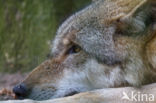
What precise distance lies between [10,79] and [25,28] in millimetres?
1333

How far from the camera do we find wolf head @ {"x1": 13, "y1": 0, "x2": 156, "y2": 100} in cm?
327

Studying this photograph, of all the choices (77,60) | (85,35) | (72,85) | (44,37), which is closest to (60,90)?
(72,85)

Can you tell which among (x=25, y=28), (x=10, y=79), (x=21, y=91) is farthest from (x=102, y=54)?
(x=25, y=28)

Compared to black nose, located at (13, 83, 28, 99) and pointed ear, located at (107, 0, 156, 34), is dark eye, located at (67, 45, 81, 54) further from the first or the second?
black nose, located at (13, 83, 28, 99)

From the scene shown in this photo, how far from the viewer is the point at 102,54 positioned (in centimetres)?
336

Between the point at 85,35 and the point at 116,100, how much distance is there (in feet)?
2.95

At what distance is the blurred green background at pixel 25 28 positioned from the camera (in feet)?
25.2

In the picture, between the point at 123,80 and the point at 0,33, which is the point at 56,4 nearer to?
the point at 0,33

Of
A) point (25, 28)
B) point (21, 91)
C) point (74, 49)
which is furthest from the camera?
point (25, 28)

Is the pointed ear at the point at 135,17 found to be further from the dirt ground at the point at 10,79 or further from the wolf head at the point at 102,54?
the dirt ground at the point at 10,79

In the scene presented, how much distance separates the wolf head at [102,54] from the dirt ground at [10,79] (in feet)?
10.5

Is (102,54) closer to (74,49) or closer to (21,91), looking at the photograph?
(74,49)

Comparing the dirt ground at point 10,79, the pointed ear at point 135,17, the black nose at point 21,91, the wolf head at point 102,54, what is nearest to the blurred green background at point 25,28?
the dirt ground at point 10,79

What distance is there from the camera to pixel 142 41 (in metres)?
3.31
